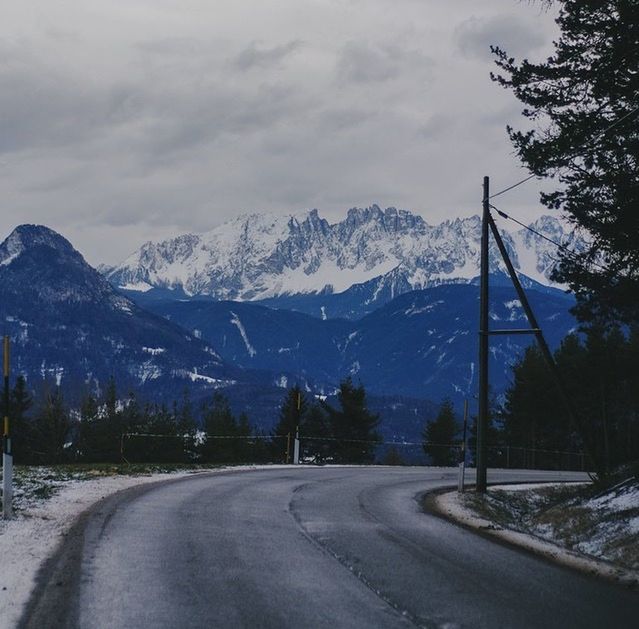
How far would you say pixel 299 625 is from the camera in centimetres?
809

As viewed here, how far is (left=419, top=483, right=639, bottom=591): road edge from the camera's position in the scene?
36.5 feet

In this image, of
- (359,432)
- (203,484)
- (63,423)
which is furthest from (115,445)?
(203,484)

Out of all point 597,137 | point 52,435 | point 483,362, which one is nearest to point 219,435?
point 52,435

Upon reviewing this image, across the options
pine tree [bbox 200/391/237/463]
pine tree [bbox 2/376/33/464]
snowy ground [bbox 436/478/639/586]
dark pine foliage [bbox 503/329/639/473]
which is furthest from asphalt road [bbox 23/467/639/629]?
pine tree [bbox 2/376/33/464]

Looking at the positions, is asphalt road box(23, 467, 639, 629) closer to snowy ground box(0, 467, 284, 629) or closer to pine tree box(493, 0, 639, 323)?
snowy ground box(0, 467, 284, 629)

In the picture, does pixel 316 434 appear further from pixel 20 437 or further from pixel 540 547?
pixel 540 547

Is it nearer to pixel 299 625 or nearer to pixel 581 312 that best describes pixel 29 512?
pixel 299 625

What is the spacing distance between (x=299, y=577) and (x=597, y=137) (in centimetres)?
1209

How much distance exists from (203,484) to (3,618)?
15.3 metres

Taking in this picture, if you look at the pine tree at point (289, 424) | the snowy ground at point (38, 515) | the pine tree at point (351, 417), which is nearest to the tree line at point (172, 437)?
the pine tree at point (351, 417)

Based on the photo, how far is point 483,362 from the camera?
26.1 metres

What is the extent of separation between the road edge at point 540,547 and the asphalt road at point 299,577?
0.33 m

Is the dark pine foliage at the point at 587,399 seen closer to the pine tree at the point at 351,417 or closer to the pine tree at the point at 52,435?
the pine tree at the point at 351,417

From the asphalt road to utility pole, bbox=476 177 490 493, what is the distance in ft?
28.3
